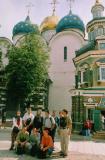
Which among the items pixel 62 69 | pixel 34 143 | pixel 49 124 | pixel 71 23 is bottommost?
pixel 34 143

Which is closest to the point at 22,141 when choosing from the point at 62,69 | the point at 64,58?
the point at 62,69

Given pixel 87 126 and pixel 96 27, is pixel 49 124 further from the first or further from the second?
pixel 96 27

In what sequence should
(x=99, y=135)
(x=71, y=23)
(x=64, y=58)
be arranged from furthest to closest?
(x=71, y=23), (x=64, y=58), (x=99, y=135)

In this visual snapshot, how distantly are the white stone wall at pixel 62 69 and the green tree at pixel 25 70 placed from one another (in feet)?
14.7

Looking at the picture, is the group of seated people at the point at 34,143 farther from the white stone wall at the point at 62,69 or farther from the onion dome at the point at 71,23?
the onion dome at the point at 71,23

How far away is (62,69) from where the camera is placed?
3206cm

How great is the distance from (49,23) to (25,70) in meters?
14.2

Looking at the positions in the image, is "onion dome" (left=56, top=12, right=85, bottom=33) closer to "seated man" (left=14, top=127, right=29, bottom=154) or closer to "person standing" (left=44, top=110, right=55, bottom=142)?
"person standing" (left=44, top=110, right=55, bottom=142)

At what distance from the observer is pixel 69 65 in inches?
1262

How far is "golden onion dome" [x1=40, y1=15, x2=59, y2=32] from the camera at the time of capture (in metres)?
37.4

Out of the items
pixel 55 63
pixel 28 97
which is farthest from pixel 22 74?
pixel 55 63

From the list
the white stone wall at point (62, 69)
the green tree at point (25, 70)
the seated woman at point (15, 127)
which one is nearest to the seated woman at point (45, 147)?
the seated woman at point (15, 127)

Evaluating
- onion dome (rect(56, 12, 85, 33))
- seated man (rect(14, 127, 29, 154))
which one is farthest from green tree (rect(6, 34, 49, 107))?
seated man (rect(14, 127, 29, 154))

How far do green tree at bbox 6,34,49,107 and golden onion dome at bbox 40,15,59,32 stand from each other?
10470 millimetres
